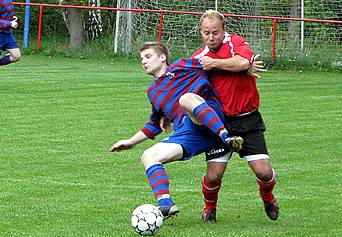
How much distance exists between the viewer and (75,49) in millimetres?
28938

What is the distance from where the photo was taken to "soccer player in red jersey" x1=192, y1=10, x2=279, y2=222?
25.5ft

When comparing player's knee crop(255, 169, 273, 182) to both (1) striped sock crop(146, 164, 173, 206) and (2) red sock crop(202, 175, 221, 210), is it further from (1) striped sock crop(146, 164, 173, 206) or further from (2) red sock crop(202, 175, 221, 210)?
(1) striped sock crop(146, 164, 173, 206)

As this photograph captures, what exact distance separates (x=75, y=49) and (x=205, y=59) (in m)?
21.5

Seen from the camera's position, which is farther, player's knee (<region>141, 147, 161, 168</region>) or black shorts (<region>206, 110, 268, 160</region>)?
black shorts (<region>206, 110, 268, 160</region>)

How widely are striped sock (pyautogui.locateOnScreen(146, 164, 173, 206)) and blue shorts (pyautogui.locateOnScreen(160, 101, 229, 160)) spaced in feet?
0.96

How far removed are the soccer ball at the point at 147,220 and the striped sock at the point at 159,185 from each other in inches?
3.5

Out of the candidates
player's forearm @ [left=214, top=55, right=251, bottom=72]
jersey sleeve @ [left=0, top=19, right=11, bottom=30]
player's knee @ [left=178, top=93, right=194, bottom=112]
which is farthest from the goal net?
player's knee @ [left=178, top=93, right=194, bottom=112]

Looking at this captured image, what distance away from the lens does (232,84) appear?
786cm

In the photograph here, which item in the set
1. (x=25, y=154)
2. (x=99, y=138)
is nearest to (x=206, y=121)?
(x=25, y=154)

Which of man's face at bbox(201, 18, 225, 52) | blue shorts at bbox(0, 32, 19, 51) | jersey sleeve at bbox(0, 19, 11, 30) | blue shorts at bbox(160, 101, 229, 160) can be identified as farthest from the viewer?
blue shorts at bbox(0, 32, 19, 51)

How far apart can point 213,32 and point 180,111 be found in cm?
65

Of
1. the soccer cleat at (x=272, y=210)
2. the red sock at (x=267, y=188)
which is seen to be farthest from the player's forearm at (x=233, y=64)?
the soccer cleat at (x=272, y=210)

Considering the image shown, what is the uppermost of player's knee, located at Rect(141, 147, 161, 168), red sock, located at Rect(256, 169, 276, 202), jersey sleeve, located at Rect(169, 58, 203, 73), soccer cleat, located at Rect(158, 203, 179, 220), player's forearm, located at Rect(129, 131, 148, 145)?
jersey sleeve, located at Rect(169, 58, 203, 73)

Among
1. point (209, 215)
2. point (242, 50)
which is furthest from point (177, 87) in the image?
point (209, 215)
